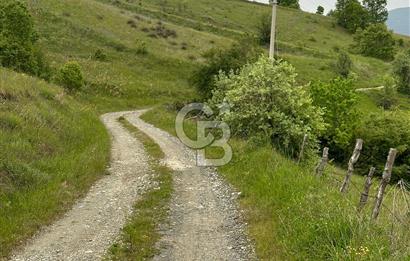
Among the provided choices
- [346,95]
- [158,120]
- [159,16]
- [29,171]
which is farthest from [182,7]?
[29,171]

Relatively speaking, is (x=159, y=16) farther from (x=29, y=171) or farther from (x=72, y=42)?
(x=29, y=171)

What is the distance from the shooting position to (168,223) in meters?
12.0

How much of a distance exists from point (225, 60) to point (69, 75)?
15.9 metres

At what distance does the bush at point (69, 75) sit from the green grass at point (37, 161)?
820 inches

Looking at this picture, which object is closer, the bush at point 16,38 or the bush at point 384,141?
the bush at point 16,38

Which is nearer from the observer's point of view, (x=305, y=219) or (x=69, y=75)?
(x=305, y=219)

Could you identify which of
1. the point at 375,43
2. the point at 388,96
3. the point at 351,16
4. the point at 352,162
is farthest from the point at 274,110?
the point at 351,16

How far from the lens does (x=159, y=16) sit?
88.4 m

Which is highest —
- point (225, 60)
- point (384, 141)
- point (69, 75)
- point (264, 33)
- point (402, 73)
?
point (264, 33)

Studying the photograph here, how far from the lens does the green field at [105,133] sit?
9.99 metres

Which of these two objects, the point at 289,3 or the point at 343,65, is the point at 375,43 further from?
the point at 289,3

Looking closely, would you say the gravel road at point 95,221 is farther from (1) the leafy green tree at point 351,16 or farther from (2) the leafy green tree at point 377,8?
(2) the leafy green tree at point 377,8

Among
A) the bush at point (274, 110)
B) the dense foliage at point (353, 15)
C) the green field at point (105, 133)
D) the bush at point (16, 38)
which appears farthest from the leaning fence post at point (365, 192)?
the dense foliage at point (353, 15)

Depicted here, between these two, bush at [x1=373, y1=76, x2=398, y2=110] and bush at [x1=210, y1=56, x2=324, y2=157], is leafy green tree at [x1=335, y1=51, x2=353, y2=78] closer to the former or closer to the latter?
bush at [x1=373, y1=76, x2=398, y2=110]
